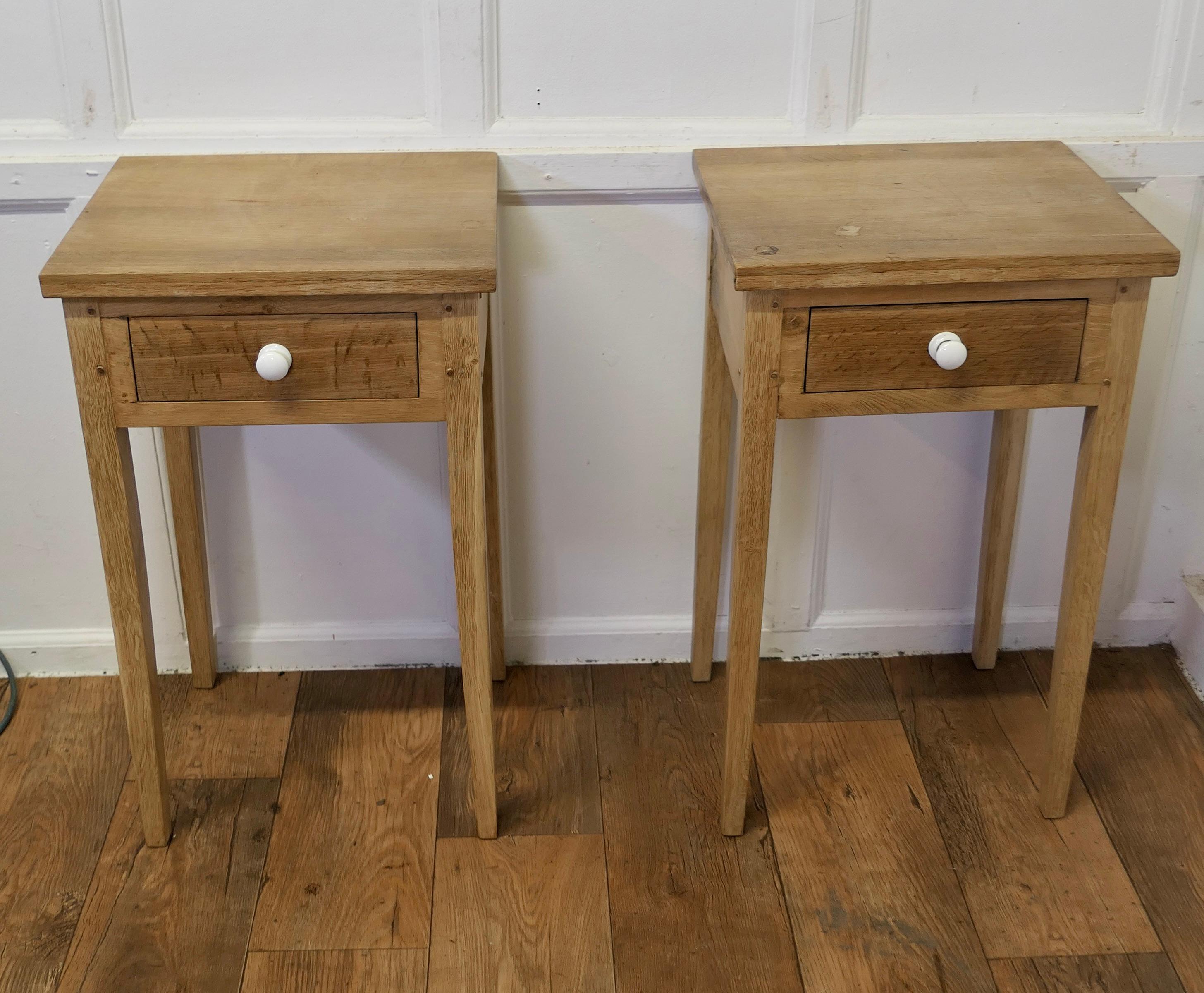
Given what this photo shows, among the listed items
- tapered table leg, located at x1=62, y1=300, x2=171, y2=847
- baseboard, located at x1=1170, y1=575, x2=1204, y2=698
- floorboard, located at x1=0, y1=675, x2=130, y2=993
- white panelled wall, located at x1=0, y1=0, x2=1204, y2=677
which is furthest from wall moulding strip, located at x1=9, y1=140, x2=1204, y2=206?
floorboard, located at x1=0, y1=675, x2=130, y2=993

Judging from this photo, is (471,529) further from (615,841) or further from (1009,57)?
(1009,57)

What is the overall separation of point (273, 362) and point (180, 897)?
2.47ft

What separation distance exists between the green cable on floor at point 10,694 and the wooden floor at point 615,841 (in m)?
0.02

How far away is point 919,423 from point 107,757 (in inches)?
52.4

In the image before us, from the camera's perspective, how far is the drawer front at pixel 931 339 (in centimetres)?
145

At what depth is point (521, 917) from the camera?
166 centimetres

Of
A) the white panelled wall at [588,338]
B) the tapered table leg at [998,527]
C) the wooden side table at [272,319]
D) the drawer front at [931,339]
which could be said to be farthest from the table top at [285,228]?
the tapered table leg at [998,527]

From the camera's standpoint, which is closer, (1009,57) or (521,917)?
(521,917)

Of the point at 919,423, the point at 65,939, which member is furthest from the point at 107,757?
the point at 919,423

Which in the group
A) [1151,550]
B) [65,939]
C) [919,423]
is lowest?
[65,939]

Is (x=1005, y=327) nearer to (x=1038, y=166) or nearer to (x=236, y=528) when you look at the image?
(x=1038, y=166)

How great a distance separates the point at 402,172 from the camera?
5.52ft

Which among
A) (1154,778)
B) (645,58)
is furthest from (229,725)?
(1154,778)

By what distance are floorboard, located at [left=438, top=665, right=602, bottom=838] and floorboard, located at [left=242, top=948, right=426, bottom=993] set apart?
23 cm
